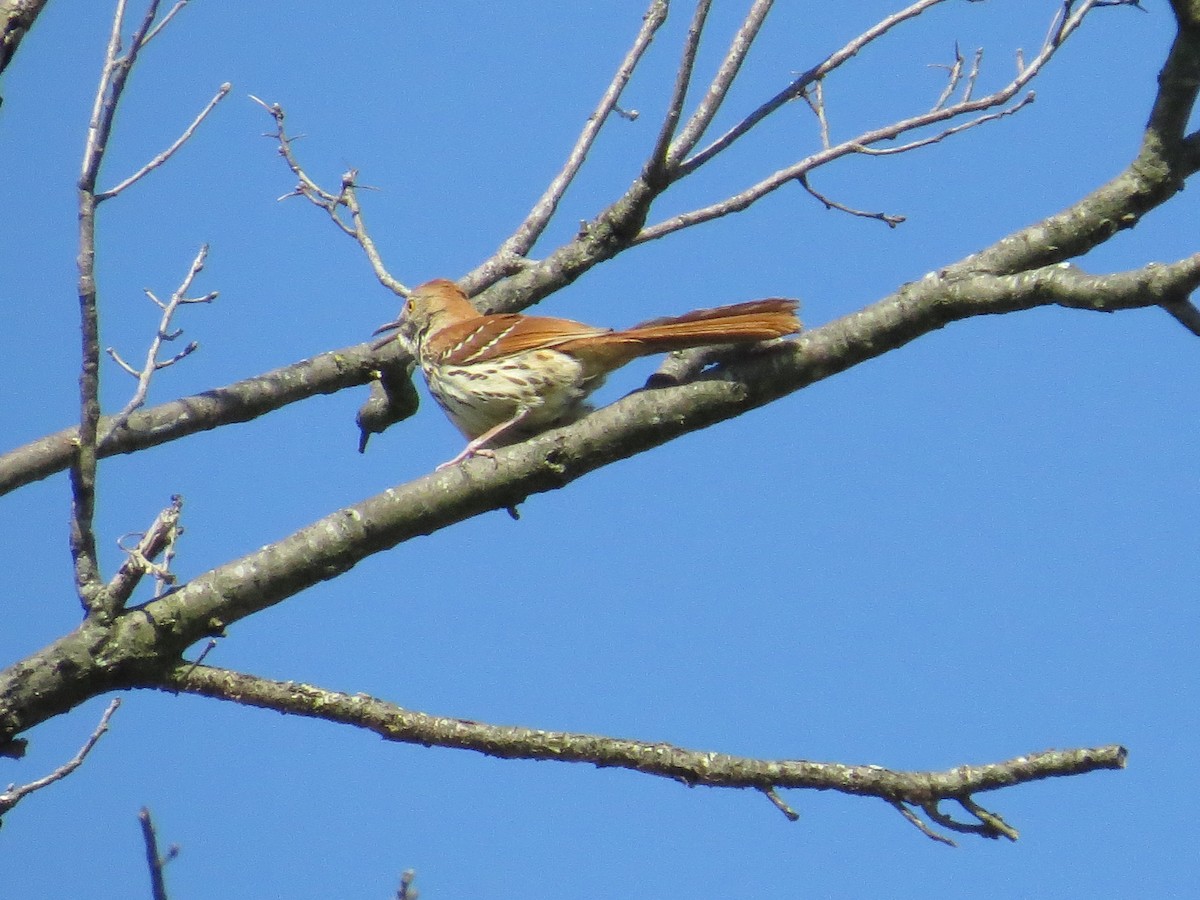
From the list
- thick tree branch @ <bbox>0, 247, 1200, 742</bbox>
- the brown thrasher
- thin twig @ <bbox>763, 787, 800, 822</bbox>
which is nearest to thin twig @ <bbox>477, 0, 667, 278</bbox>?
the brown thrasher

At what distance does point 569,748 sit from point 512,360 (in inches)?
74.6

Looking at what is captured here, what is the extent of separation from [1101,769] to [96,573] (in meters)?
2.24

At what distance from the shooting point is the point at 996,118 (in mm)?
4785

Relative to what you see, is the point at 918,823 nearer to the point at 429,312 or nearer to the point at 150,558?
the point at 150,558

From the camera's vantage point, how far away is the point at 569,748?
11.3ft

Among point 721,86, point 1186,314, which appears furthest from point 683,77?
point 1186,314

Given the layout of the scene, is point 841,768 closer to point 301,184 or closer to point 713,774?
point 713,774

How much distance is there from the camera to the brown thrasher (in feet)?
15.4

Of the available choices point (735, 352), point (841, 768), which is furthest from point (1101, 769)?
point (735, 352)

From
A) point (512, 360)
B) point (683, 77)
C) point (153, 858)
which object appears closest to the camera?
point (153, 858)

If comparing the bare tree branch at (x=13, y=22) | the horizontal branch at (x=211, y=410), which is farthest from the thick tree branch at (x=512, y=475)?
the bare tree branch at (x=13, y=22)

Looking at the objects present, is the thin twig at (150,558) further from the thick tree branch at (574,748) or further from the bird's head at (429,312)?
the bird's head at (429,312)

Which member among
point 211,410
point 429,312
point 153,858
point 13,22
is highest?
point 429,312

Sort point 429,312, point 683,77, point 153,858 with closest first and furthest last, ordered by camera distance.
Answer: point 153,858 → point 683,77 → point 429,312
